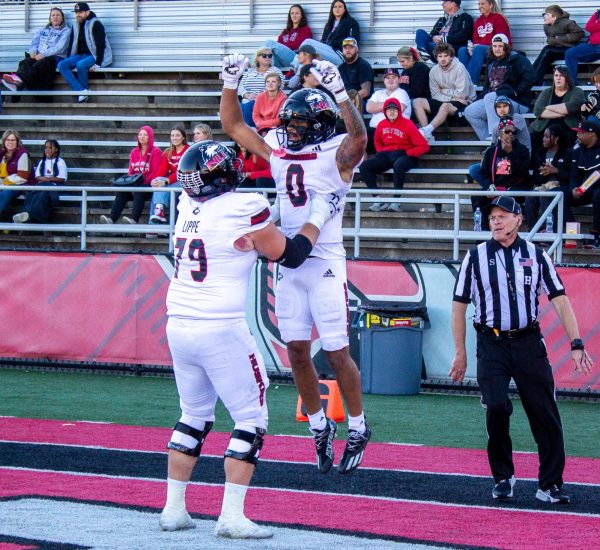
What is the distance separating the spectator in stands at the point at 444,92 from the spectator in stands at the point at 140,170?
334cm

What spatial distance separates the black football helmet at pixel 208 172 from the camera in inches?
224

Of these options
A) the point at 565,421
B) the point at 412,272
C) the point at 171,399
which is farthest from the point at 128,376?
the point at 565,421

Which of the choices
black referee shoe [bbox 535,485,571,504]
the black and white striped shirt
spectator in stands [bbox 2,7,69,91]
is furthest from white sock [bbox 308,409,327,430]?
spectator in stands [bbox 2,7,69,91]

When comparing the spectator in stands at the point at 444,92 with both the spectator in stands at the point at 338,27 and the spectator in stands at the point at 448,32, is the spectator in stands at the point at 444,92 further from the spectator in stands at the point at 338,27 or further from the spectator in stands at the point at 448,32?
Answer: the spectator in stands at the point at 338,27

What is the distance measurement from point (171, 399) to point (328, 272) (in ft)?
16.2

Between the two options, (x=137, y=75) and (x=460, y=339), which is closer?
(x=460, y=339)

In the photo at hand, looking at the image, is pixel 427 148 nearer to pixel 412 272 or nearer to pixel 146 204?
pixel 412 272

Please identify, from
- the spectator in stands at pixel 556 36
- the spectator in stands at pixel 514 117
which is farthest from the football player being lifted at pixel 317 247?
the spectator in stands at pixel 556 36

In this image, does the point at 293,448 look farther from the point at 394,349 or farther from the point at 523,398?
the point at 394,349

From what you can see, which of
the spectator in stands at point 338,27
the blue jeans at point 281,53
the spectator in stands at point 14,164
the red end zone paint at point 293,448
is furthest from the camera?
the spectator in stands at point 338,27

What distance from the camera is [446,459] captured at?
841 centimetres

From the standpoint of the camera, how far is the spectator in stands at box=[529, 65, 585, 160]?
13.3m

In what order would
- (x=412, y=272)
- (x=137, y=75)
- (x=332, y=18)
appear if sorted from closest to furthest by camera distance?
(x=412, y=272)
(x=332, y=18)
(x=137, y=75)

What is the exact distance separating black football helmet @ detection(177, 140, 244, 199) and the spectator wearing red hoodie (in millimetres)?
8439
